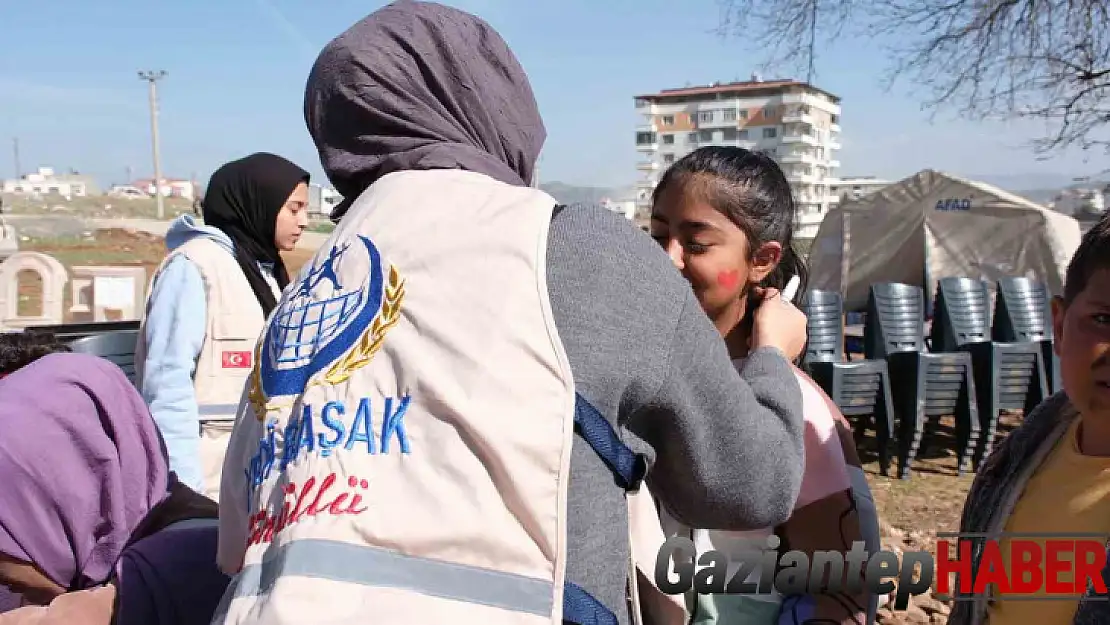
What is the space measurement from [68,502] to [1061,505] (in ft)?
6.09

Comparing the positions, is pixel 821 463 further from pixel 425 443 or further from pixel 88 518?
pixel 88 518

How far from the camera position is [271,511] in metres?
0.89

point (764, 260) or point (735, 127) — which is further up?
point (735, 127)

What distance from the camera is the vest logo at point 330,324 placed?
0.91 metres

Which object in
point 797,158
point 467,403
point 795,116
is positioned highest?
point 797,158

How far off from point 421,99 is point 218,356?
1.89 meters

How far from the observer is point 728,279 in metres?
1.73

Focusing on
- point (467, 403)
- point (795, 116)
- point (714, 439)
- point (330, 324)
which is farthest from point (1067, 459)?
point (795, 116)

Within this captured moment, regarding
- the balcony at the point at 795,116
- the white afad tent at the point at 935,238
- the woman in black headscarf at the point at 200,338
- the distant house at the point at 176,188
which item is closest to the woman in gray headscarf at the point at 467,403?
the woman in black headscarf at the point at 200,338

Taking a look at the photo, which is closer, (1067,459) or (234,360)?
(1067,459)

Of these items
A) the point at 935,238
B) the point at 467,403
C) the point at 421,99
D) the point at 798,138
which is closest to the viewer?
the point at 467,403

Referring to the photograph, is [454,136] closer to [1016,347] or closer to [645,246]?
[645,246]

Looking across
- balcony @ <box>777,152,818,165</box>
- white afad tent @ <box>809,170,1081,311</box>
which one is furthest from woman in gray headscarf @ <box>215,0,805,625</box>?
balcony @ <box>777,152,818,165</box>

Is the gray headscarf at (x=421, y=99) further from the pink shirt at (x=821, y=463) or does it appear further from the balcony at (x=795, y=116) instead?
the balcony at (x=795, y=116)
